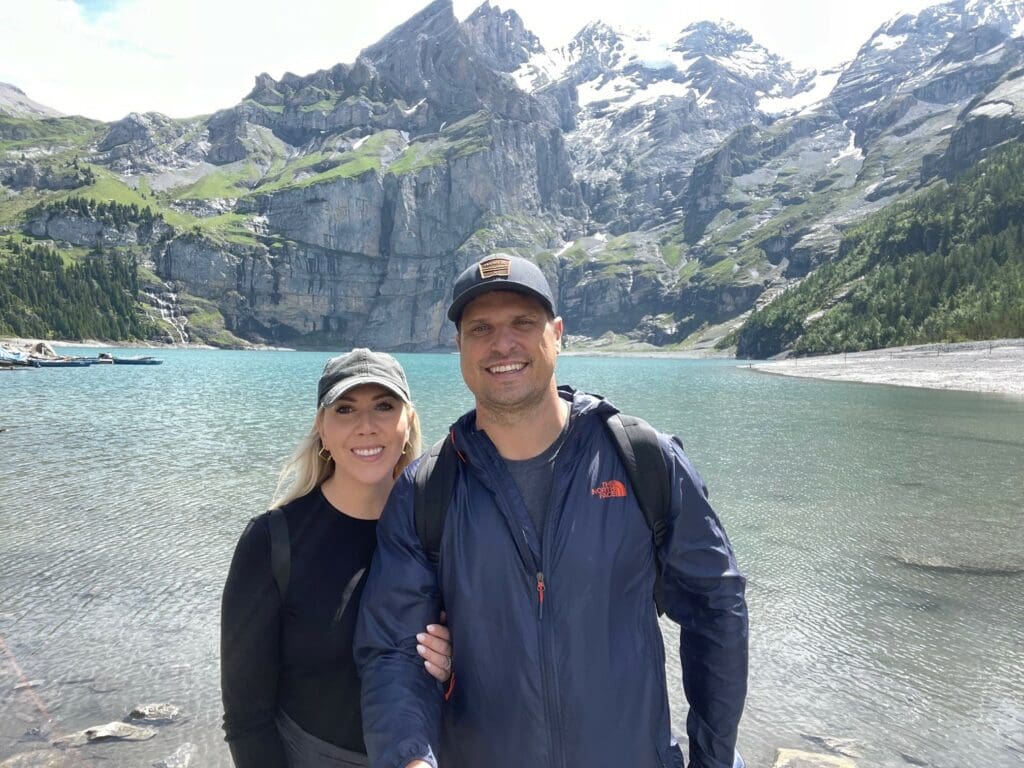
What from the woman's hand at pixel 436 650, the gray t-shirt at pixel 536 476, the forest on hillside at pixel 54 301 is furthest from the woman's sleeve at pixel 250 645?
the forest on hillside at pixel 54 301

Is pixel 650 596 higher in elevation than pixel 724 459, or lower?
higher

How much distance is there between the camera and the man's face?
373cm

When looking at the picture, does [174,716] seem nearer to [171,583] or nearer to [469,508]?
[171,583]

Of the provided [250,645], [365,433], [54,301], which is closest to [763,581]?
[365,433]

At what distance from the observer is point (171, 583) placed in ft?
42.2

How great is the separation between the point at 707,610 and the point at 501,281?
2.22m

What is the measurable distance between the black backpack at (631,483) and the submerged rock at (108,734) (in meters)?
6.80

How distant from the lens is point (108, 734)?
25.2 ft

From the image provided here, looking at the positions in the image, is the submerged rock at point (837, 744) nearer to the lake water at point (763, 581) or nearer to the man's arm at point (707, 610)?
the lake water at point (763, 581)

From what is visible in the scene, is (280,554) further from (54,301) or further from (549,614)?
(54,301)

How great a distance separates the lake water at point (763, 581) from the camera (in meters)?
8.16

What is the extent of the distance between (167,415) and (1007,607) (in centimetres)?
4168

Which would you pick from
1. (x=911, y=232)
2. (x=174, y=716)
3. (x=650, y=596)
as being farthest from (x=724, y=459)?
(x=911, y=232)

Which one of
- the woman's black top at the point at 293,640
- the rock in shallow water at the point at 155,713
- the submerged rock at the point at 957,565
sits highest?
the woman's black top at the point at 293,640
